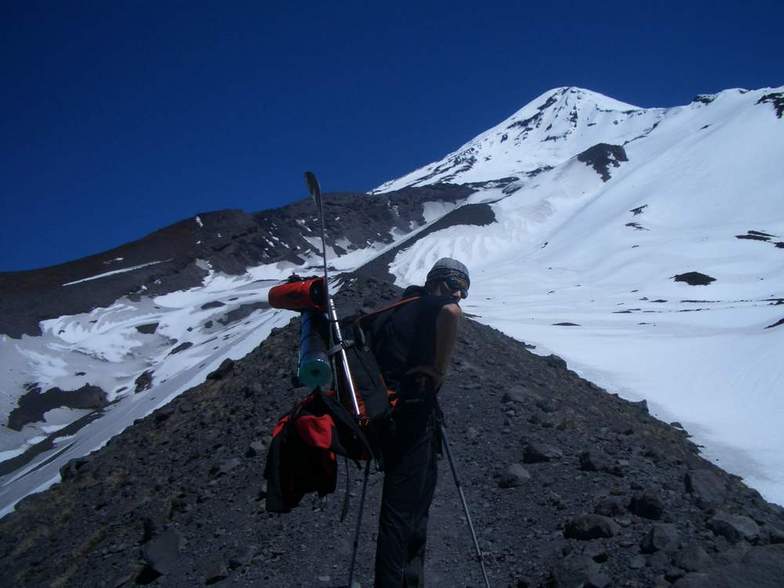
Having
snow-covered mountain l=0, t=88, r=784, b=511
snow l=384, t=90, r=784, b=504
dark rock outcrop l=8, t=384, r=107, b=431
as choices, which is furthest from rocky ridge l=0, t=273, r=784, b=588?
dark rock outcrop l=8, t=384, r=107, b=431

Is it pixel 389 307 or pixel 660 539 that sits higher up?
pixel 389 307

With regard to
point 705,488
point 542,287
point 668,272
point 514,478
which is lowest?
point 668,272

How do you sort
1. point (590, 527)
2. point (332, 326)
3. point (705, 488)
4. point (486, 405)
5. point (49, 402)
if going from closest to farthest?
point (332, 326) < point (590, 527) < point (705, 488) < point (486, 405) < point (49, 402)

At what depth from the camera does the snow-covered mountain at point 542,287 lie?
15.7 metres

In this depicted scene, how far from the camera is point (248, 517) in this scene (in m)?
5.82

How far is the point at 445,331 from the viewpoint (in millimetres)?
3271

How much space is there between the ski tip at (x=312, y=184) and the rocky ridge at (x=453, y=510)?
94 centimetres

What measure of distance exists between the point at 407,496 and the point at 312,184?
185cm

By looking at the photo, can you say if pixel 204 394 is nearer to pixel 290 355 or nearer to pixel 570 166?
pixel 290 355

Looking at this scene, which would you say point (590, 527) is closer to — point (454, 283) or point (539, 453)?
point (539, 453)

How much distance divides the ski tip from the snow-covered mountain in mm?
8548

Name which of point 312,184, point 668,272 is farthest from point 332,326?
point 668,272

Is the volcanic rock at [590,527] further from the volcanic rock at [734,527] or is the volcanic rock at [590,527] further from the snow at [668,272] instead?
the snow at [668,272]

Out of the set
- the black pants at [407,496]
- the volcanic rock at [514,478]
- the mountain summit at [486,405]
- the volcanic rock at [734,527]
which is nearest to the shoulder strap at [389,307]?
the black pants at [407,496]
